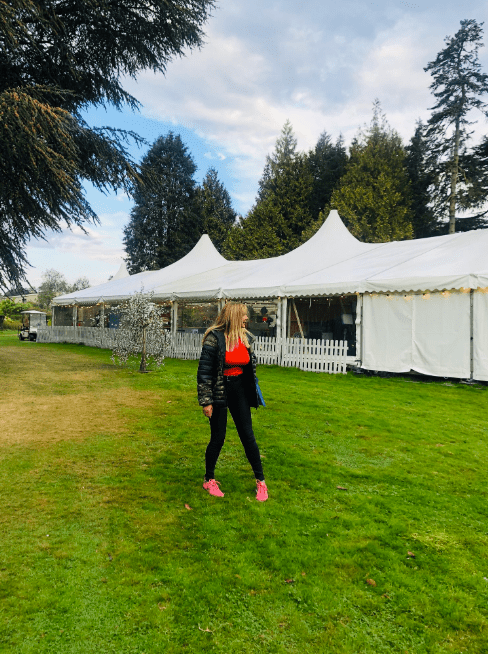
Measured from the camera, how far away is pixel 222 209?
4203 centimetres

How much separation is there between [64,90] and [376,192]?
2625 cm

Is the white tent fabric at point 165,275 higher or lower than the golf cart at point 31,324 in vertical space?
higher

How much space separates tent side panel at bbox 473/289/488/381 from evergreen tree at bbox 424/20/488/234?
21.3 metres

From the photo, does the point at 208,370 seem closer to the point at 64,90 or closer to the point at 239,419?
the point at 239,419

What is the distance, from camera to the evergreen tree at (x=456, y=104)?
3014 centimetres

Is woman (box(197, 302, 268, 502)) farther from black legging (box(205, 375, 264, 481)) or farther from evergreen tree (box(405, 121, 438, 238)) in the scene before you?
evergreen tree (box(405, 121, 438, 238))

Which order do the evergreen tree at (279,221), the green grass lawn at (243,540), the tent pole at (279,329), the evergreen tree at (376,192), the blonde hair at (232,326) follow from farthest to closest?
the evergreen tree at (279,221)
the evergreen tree at (376,192)
the tent pole at (279,329)
the blonde hair at (232,326)
the green grass lawn at (243,540)

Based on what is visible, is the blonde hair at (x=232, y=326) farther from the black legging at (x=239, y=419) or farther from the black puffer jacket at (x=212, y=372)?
the black legging at (x=239, y=419)

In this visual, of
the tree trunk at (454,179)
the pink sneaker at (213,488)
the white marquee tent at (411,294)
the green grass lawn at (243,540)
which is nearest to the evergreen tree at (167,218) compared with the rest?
the tree trunk at (454,179)

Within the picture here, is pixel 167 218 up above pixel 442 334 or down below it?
above

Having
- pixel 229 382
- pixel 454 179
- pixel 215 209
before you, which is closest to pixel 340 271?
pixel 229 382

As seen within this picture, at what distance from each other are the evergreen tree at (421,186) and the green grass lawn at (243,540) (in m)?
30.2

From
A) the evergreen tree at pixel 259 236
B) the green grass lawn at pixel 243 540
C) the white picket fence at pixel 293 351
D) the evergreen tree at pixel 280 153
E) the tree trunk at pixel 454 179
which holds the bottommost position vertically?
the green grass lawn at pixel 243 540

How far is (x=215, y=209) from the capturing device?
41781 millimetres
